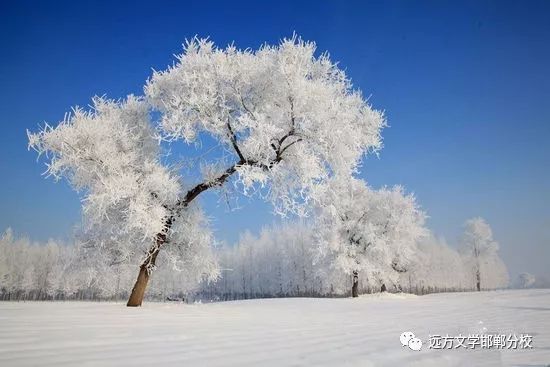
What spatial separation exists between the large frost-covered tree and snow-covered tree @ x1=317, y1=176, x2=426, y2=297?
21.5m

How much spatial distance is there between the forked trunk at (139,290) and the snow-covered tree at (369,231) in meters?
22.8

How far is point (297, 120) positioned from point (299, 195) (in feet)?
8.98

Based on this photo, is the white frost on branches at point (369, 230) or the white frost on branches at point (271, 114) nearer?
the white frost on branches at point (271, 114)

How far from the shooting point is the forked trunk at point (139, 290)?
1460 cm

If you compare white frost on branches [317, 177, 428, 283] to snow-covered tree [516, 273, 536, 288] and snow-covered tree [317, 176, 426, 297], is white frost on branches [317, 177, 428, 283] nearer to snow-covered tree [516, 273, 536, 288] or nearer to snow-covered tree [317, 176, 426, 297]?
snow-covered tree [317, 176, 426, 297]

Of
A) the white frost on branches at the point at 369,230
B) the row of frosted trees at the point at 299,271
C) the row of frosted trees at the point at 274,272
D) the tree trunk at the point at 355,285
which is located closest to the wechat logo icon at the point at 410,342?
the white frost on branches at the point at 369,230

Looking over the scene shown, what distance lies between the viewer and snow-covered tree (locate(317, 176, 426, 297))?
37.3m

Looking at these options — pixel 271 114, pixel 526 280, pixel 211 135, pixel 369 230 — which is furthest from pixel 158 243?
pixel 526 280

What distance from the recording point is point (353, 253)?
3769cm

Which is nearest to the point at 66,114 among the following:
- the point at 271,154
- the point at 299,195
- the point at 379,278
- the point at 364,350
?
the point at 271,154

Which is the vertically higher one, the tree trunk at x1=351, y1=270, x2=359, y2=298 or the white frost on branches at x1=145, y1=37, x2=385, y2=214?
the white frost on branches at x1=145, y1=37, x2=385, y2=214

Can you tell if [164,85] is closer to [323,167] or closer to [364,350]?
→ [323,167]

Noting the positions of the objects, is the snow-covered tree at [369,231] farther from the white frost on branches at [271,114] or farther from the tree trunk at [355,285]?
the white frost on branches at [271,114]

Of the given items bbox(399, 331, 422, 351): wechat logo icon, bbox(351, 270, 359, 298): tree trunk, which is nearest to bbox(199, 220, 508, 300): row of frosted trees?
bbox(351, 270, 359, 298): tree trunk
